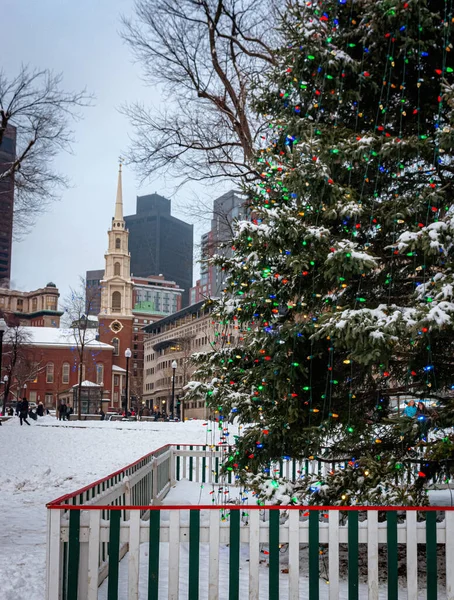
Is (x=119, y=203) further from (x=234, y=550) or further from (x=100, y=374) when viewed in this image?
(x=234, y=550)

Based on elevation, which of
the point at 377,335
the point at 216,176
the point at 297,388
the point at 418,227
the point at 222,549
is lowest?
the point at 222,549

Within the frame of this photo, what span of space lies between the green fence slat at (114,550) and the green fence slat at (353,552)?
1993 mm

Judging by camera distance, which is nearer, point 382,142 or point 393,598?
point 393,598

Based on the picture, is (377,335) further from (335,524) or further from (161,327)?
(161,327)

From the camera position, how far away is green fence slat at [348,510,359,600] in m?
5.51

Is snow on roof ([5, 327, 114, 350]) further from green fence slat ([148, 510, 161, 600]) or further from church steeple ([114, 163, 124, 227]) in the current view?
green fence slat ([148, 510, 161, 600])

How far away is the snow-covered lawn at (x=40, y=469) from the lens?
22.2 feet

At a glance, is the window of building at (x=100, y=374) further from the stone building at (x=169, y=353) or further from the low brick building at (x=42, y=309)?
the low brick building at (x=42, y=309)

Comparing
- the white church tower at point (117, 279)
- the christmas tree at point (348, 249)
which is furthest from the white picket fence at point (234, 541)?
the white church tower at point (117, 279)

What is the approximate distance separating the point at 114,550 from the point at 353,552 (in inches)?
81.0

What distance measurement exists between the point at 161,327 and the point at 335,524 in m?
125

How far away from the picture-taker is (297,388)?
7.60m

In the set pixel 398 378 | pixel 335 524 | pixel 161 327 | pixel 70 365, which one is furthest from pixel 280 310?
pixel 161 327

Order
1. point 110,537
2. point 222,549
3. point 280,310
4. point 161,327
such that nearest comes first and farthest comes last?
point 110,537 → point 280,310 → point 222,549 → point 161,327
